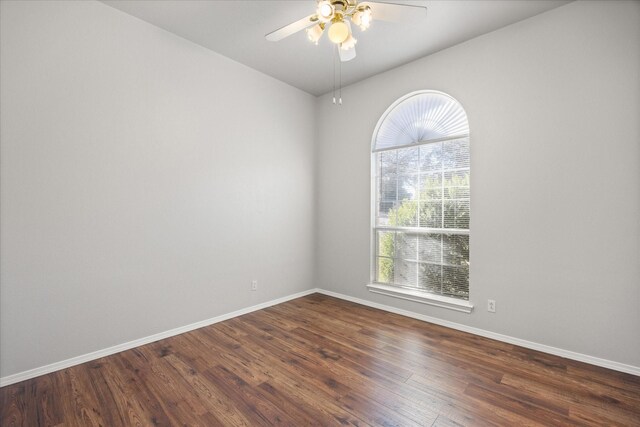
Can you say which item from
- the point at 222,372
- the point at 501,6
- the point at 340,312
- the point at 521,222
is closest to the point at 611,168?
the point at 521,222

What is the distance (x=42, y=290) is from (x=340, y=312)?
2.69 meters

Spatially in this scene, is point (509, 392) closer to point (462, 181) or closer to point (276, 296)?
point (462, 181)

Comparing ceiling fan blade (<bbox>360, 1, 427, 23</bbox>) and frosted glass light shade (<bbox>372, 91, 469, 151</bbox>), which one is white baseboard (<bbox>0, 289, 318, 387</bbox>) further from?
ceiling fan blade (<bbox>360, 1, 427, 23</bbox>)

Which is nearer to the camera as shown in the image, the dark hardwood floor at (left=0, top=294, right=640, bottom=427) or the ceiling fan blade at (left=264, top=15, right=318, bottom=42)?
the dark hardwood floor at (left=0, top=294, right=640, bottom=427)

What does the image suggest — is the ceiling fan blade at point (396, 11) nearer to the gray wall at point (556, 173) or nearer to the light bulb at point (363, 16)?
the light bulb at point (363, 16)

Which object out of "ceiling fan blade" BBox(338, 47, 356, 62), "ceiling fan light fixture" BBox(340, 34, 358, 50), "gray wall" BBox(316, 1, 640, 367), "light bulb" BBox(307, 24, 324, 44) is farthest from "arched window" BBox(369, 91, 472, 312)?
"light bulb" BBox(307, 24, 324, 44)

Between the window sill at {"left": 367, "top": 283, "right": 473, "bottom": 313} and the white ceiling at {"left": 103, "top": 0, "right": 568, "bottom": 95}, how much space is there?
8.56 ft

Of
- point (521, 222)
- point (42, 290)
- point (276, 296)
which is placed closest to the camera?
point (42, 290)

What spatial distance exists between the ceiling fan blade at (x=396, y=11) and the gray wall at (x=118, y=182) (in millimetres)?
1974

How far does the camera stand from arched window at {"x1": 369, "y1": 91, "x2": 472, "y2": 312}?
303 centimetres

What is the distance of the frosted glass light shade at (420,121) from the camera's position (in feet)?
10.0

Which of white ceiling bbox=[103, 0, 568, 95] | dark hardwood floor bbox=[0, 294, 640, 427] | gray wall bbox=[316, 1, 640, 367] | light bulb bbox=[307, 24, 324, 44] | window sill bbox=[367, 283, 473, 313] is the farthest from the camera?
window sill bbox=[367, 283, 473, 313]

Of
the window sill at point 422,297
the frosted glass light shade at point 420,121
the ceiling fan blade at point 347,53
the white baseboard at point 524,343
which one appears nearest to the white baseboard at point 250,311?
the white baseboard at point 524,343

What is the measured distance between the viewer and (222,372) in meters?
2.16
